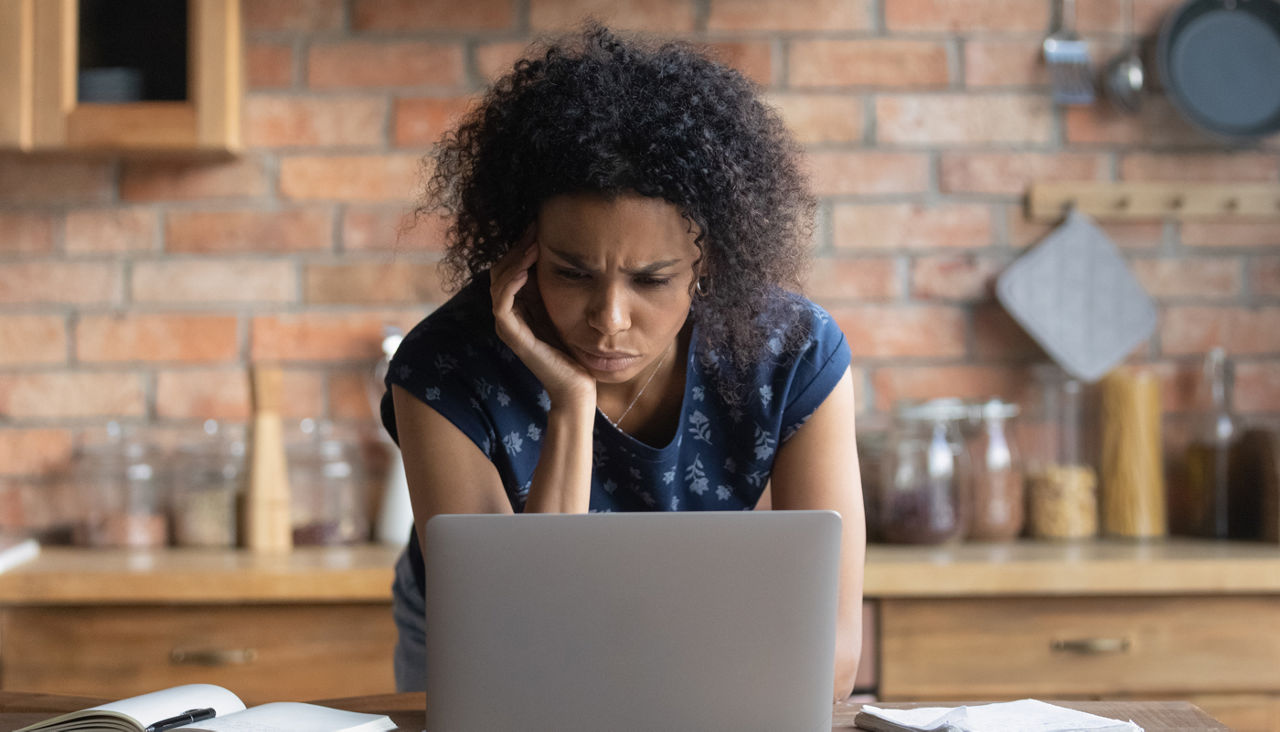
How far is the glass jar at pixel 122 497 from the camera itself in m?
1.98

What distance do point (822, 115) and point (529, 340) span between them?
3.72 feet

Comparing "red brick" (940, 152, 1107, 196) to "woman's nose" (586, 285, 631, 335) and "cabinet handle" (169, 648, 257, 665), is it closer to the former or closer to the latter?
"woman's nose" (586, 285, 631, 335)

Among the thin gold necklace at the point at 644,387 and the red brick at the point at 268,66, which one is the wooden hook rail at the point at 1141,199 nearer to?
the thin gold necklace at the point at 644,387

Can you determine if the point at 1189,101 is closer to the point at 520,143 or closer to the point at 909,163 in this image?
the point at 909,163

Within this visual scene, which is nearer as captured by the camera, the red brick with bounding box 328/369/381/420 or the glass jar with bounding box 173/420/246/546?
the glass jar with bounding box 173/420/246/546

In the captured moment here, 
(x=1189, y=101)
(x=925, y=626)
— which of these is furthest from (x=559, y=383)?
(x=1189, y=101)

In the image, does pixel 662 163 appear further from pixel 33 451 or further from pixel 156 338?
pixel 33 451

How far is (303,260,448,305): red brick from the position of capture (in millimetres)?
2119

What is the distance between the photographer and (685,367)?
4.36 feet

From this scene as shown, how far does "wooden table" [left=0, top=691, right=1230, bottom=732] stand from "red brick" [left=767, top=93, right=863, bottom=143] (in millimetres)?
1322

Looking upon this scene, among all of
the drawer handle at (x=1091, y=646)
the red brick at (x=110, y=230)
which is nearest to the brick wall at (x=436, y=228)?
the red brick at (x=110, y=230)

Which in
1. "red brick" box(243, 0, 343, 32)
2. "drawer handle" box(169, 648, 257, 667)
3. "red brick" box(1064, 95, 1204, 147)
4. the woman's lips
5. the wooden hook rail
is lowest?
"drawer handle" box(169, 648, 257, 667)

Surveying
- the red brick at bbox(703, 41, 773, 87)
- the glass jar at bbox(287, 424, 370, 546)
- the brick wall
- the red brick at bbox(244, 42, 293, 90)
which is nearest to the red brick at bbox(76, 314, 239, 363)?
the brick wall

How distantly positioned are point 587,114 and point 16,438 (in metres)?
1.51
